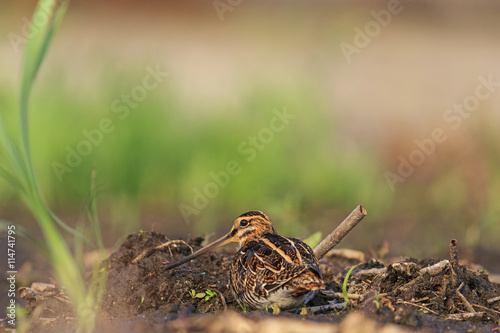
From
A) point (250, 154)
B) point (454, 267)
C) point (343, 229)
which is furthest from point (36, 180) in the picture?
point (250, 154)

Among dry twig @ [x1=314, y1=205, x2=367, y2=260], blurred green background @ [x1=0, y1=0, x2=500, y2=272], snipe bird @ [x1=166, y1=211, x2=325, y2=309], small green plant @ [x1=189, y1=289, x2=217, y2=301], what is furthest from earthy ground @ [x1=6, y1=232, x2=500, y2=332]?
blurred green background @ [x1=0, y1=0, x2=500, y2=272]

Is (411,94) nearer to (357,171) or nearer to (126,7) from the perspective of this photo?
(357,171)

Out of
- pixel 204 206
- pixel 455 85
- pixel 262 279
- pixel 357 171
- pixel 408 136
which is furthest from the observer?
pixel 455 85

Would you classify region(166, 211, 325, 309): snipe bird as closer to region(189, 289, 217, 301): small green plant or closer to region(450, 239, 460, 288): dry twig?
region(189, 289, 217, 301): small green plant

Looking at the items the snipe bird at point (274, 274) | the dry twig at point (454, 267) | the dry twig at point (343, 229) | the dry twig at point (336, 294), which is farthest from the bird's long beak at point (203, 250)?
the dry twig at point (454, 267)

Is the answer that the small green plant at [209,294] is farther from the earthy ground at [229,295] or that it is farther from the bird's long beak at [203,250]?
the bird's long beak at [203,250]

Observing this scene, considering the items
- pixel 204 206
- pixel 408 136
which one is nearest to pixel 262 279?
pixel 204 206

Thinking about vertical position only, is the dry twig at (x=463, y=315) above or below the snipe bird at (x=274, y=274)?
below
